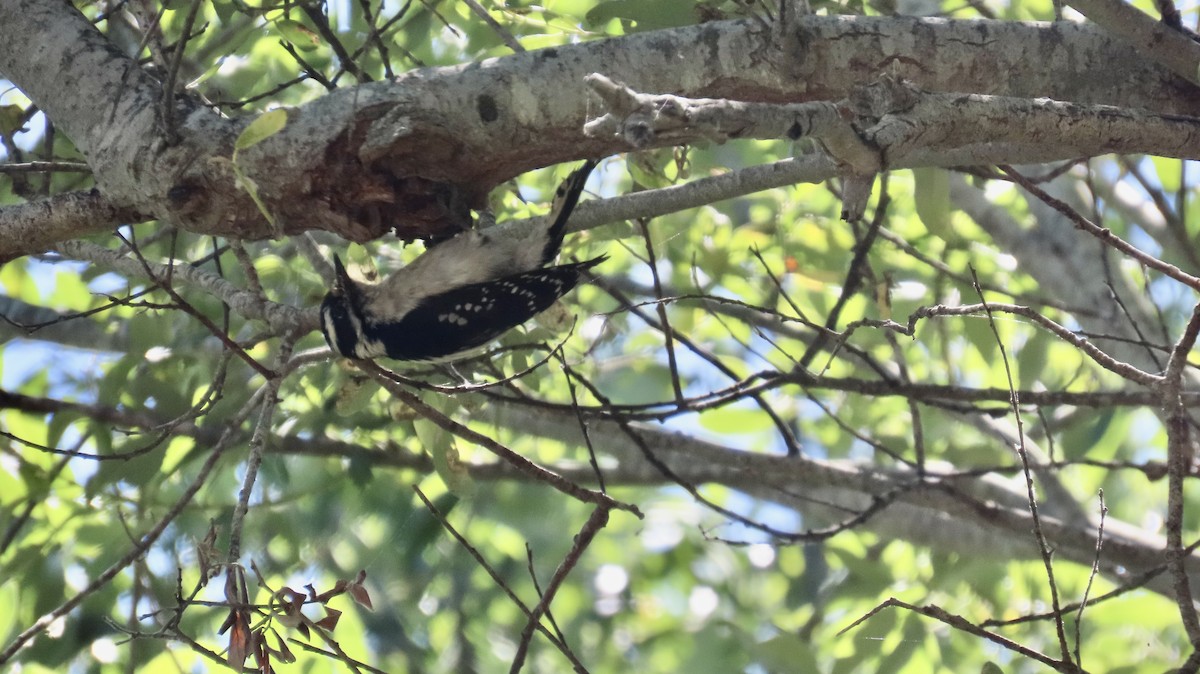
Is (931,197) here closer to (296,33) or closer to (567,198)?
(567,198)

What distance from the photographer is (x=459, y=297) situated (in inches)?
131

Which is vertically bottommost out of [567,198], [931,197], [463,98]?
[463,98]

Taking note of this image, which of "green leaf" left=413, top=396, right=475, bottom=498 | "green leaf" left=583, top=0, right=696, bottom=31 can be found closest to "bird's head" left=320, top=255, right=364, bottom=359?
"green leaf" left=413, top=396, right=475, bottom=498

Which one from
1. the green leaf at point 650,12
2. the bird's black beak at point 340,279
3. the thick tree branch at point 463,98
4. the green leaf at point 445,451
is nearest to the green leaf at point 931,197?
the thick tree branch at point 463,98

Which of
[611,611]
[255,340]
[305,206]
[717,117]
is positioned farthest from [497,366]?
[611,611]

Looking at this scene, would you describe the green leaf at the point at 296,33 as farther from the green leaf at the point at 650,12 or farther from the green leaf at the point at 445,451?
the green leaf at the point at 445,451

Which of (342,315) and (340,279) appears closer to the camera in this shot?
(342,315)

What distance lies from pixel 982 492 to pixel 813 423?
4.64 feet

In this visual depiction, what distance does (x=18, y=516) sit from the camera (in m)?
3.39

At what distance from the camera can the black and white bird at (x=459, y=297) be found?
3.17 metres

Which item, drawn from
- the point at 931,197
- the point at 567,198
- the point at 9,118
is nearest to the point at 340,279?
the point at 567,198

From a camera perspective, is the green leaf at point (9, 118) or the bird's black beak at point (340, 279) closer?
the green leaf at point (9, 118)

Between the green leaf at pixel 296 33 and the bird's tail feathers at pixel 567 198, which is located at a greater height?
the green leaf at pixel 296 33

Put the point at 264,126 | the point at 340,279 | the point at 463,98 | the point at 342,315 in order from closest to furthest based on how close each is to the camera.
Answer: the point at 264,126 < the point at 463,98 < the point at 342,315 < the point at 340,279
